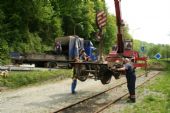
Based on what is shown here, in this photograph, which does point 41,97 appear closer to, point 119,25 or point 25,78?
point 25,78

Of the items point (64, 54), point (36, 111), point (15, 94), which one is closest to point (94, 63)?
point (15, 94)

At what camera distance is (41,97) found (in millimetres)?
16828

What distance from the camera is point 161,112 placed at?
13.4 meters

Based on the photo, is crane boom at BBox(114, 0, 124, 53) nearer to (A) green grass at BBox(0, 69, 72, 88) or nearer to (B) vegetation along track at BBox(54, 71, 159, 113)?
(B) vegetation along track at BBox(54, 71, 159, 113)

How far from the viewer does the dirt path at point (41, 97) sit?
46.3 ft

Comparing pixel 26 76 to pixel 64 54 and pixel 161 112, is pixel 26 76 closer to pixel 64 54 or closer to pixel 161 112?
pixel 161 112

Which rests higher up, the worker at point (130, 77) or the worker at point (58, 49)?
the worker at point (58, 49)

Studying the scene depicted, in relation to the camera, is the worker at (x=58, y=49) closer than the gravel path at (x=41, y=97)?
No

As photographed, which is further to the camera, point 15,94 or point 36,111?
point 15,94

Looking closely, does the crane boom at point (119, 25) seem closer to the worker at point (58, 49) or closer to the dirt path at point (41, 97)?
the dirt path at point (41, 97)

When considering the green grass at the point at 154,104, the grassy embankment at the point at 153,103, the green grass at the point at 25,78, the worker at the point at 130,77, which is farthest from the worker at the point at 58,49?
the worker at the point at 130,77

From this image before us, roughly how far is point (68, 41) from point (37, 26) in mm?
11112

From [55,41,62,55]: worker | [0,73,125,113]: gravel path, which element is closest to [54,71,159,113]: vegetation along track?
[0,73,125,113]: gravel path

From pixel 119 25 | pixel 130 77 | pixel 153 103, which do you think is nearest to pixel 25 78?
pixel 119 25
